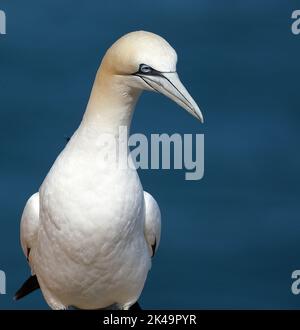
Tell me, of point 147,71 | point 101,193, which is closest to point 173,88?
point 147,71

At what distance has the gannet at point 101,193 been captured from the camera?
278 inches

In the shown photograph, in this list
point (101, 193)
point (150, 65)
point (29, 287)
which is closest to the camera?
point (150, 65)

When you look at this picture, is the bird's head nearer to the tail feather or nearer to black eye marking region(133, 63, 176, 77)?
black eye marking region(133, 63, 176, 77)

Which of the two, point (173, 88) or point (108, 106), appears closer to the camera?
point (173, 88)

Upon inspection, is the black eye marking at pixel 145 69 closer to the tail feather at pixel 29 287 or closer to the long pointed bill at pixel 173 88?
the long pointed bill at pixel 173 88

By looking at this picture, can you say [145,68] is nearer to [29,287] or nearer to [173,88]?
[173,88]

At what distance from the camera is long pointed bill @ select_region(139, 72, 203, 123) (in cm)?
700

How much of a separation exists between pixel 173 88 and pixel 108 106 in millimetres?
432

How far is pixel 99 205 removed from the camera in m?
7.27

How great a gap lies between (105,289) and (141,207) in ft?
1.67

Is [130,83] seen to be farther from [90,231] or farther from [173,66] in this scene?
[90,231]

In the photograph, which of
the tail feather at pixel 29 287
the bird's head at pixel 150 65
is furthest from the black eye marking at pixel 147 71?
the tail feather at pixel 29 287

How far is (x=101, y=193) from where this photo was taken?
23.9 ft
